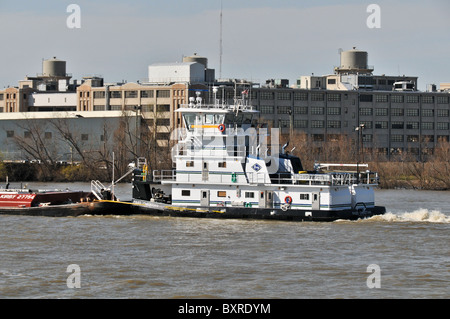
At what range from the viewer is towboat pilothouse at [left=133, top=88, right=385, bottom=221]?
51031 mm

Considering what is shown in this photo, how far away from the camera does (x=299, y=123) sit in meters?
139

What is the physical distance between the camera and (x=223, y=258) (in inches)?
1524

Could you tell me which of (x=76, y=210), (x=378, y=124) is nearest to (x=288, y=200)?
(x=76, y=210)

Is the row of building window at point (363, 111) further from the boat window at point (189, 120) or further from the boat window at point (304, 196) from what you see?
the boat window at point (304, 196)

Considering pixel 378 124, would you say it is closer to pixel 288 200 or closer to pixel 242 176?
pixel 242 176

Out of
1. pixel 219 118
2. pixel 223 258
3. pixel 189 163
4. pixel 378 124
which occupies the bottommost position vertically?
pixel 223 258

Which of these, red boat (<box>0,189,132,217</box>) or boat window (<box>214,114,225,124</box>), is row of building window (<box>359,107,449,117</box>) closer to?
red boat (<box>0,189,132,217</box>)

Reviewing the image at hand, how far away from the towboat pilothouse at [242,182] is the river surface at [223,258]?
3.00 ft

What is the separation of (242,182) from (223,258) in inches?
536

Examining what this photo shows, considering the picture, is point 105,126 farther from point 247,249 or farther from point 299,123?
point 247,249

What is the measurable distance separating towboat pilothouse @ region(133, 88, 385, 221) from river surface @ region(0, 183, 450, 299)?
0.91m
